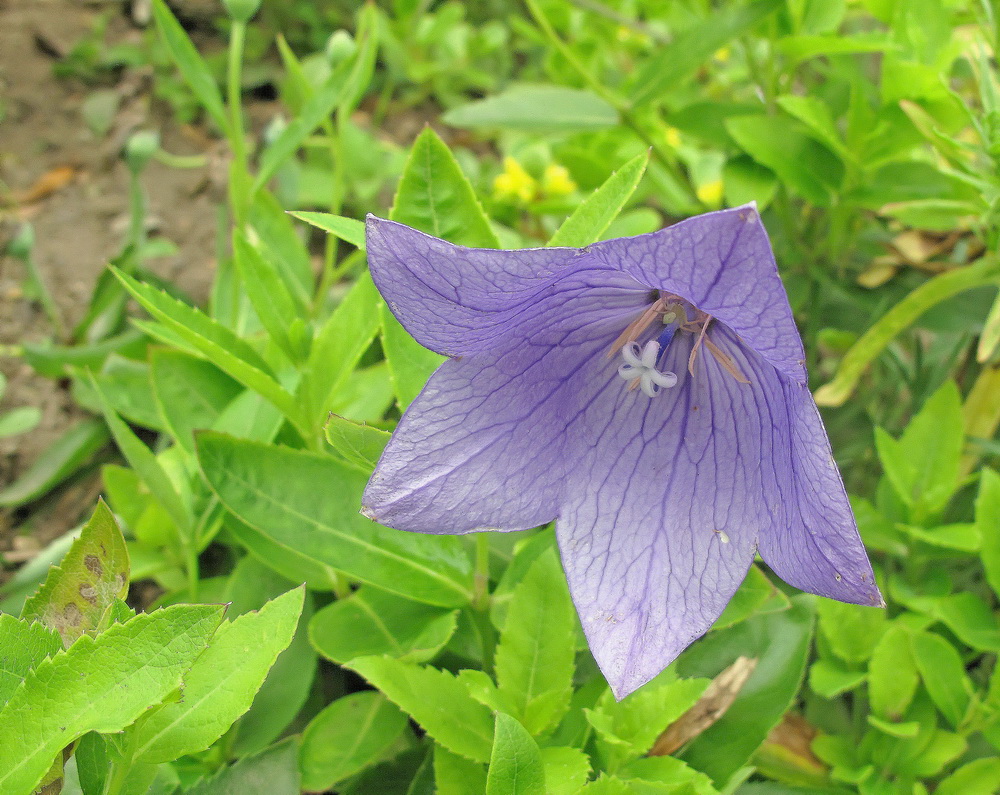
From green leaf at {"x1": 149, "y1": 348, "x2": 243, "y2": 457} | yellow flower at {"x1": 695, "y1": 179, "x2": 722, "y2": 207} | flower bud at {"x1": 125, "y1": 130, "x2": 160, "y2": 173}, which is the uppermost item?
flower bud at {"x1": 125, "y1": 130, "x2": 160, "y2": 173}

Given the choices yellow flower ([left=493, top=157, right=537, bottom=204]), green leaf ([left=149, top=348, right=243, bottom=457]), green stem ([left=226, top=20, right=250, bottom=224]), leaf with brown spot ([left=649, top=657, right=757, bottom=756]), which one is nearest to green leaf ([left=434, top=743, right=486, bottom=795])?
leaf with brown spot ([left=649, top=657, right=757, bottom=756])

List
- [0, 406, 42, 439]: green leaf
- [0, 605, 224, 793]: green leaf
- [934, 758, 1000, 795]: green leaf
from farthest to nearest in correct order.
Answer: [0, 406, 42, 439]: green leaf, [934, 758, 1000, 795]: green leaf, [0, 605, 224, 793]: green leaf

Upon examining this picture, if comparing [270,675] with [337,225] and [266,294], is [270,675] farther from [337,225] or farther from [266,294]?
A: [337,225]

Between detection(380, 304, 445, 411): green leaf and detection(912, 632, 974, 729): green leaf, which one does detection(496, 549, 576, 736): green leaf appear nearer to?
detection(380, 304, 445, 411): green leaf

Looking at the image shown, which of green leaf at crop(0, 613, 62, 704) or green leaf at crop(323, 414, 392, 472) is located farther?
green leaf at crop(323, 414, 392, 472)

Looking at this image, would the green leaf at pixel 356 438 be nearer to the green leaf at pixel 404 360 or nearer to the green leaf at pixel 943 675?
the green leaf at pixel 404 360

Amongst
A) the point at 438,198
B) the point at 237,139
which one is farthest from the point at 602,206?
the point at 237,139

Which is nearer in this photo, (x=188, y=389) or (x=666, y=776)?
(x=666, y=776)
